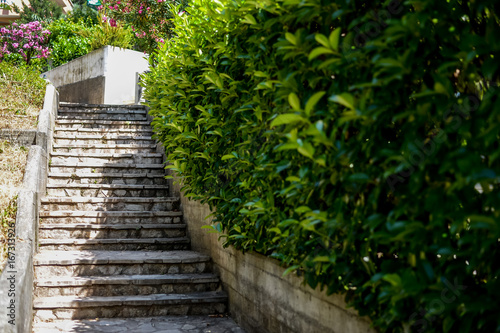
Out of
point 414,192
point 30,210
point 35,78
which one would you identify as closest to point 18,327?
point 30,210

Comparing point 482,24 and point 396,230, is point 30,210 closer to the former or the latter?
point 396,230

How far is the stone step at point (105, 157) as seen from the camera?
805cm

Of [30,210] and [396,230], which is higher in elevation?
[396,230]

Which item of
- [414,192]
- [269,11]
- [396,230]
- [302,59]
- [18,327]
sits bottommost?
[18,327]


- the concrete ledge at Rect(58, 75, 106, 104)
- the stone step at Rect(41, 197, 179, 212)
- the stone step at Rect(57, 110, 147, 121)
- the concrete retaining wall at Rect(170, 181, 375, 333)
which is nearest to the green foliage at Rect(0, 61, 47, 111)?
the stone step at Rect(57, 110, 147, 121)

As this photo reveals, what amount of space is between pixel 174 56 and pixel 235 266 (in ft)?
9.02

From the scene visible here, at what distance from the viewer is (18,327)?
350 cm

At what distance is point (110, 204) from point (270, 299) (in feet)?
12.6

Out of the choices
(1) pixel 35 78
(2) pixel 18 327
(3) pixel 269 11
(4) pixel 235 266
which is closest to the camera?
(3) pixel 269 11

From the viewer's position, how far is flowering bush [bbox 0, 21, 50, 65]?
1820 centimetres

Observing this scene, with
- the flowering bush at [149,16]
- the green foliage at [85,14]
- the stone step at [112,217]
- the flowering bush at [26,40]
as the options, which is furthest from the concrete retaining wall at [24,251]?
the green foliage at [85,14]

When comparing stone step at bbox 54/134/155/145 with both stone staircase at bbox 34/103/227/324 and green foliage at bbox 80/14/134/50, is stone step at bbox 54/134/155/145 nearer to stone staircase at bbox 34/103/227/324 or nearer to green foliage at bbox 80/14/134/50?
stone staircase at bbox 34/103/227/324

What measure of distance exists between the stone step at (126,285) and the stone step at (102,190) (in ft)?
7.13

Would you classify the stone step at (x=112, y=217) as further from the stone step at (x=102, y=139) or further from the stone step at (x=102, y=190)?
the stone step at (x=102, y=139)
